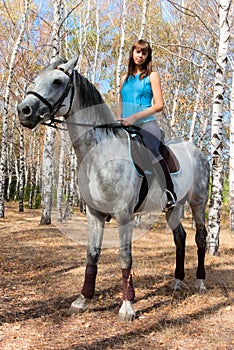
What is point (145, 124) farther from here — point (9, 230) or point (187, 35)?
point (187, 35)

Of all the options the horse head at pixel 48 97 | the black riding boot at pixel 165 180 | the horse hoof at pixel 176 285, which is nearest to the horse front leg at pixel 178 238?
the horse hoof at pixel 176 285

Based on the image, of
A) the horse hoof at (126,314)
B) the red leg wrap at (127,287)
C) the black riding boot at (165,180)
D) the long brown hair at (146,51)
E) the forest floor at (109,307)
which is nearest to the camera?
the forest floor at (109,307)

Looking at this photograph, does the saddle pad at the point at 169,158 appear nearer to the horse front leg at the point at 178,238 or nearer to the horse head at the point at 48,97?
the horse front leg at the point at 178,238

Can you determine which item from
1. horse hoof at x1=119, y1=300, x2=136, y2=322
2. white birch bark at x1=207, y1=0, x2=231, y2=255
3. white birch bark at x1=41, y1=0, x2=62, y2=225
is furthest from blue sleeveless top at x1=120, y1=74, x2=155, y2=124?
white birch bark at x1=41, y1=0, x2=62, y2=225

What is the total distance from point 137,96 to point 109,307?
2.76 metres

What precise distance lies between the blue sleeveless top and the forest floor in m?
2.46

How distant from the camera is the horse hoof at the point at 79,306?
4.08m

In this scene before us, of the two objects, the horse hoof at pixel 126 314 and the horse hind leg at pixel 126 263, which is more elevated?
the horse hind leg at pixel 126 263

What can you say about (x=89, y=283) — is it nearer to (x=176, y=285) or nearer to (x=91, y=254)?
(x=91, y=254)

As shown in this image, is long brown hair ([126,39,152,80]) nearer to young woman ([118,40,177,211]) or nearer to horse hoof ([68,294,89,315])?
young woman ([118,40,177,211])

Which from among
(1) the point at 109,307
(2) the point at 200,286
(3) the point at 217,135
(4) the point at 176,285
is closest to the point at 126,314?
(1) the point at 109,307

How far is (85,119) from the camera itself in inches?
152

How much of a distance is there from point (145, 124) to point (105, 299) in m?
2.47

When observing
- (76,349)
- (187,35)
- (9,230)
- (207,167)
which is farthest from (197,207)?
(187,35)
